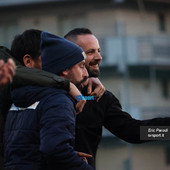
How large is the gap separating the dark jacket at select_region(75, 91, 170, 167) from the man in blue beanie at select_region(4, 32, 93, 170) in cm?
76

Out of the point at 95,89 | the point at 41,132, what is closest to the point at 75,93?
the point at 41,132

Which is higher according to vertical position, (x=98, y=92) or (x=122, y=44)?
(x=122, y=44)

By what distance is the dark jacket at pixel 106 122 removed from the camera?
3.38 metres

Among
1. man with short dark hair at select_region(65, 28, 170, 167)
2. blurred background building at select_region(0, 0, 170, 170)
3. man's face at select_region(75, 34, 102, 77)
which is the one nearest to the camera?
man with short dark hair at select_region(65, 28, 170, 167)

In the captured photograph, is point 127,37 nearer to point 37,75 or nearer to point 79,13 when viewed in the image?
point 79,13

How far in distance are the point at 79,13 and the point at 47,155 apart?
24544 mm

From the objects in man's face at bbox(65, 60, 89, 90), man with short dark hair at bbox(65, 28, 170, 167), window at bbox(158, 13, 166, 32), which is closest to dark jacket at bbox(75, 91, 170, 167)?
man with short dark hair at bbox(65, 28, 170, 167)

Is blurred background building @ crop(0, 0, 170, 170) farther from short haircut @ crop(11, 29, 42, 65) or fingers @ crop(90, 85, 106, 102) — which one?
short haircut @ crop(11, 29, 42, 65)

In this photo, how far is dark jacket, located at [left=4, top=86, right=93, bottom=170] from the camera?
2.46 m

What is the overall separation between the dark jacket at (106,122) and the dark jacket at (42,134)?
79cm

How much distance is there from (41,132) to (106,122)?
3.66 ft

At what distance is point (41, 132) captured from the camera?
8.13 feet

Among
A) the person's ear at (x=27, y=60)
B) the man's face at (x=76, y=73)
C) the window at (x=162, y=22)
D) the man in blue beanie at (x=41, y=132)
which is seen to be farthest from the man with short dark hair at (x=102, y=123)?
the window at (x=162, y=22)

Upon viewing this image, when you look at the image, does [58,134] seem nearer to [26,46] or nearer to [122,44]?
[26,46]
